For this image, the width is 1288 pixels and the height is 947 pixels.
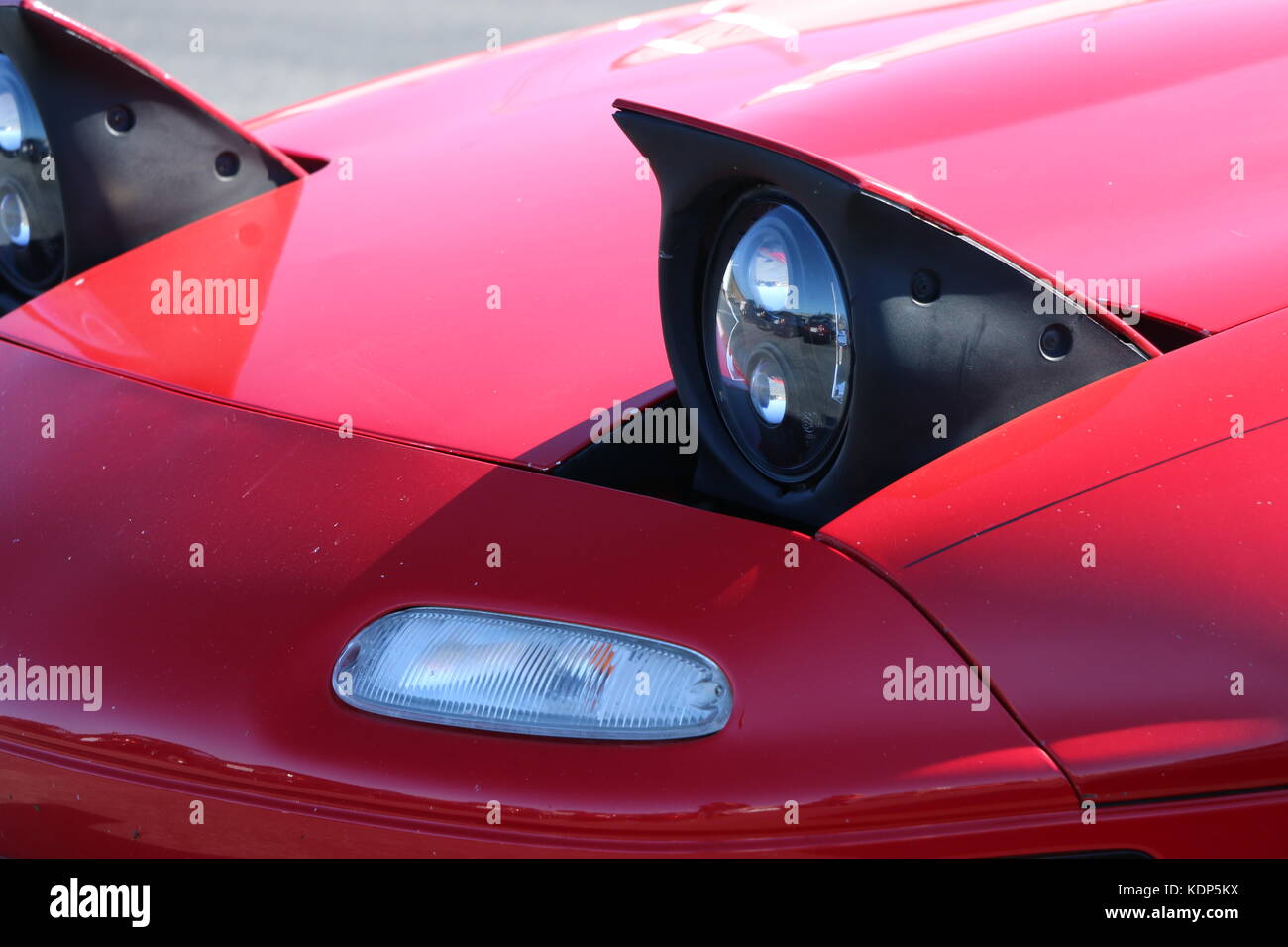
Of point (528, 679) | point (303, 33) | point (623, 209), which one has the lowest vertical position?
point (528, 679)

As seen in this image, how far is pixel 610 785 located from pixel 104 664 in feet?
1.48

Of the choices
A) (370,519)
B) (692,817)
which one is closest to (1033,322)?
(692,817)

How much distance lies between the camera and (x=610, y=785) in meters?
1.01

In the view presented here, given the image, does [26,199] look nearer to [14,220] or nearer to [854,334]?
[14,220]

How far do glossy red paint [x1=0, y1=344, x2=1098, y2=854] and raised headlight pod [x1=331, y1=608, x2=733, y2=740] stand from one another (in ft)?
0.04

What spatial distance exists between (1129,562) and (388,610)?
0.57 m

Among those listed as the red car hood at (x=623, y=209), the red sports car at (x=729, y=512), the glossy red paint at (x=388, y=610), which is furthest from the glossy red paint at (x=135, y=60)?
the glossy red paint at (x=388, y=610)

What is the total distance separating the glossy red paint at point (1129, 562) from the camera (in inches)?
37.9

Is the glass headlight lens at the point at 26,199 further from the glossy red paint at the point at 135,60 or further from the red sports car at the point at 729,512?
the red sports car at the point at 729,512

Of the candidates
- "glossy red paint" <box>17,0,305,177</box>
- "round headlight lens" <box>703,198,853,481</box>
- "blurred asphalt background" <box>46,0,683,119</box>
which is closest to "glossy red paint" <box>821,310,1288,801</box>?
"round headlight lens" <box>703,198,853,481</box>

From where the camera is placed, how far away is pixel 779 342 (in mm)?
1188

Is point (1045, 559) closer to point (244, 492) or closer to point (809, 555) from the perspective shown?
point (809, 555)

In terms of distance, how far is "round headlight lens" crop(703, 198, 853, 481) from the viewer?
1.16 meters

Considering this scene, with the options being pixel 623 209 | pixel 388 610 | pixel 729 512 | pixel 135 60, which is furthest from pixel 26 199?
pixel 729 512
